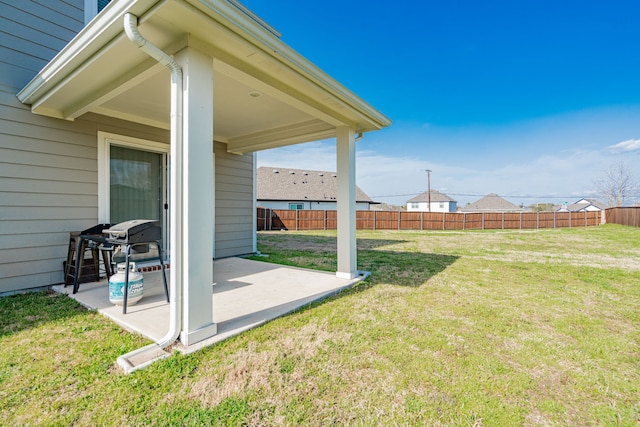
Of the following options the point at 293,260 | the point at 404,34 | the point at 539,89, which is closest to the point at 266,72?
the point at 293,260

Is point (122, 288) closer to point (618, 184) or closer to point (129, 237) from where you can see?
point (129, 237)

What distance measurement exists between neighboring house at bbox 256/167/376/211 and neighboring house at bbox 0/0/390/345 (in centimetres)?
1611

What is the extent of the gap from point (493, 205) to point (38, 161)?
146 feet

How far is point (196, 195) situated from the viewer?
219 centimetres

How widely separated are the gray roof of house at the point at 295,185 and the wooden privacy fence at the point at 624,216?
17044 mm

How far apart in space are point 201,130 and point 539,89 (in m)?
14.8

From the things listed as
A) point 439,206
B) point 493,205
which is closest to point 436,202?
point 439,206

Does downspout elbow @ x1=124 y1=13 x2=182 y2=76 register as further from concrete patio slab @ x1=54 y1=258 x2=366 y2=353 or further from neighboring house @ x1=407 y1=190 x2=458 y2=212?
neighboring house @ x1=407 y1=190 x2=458 y2=212

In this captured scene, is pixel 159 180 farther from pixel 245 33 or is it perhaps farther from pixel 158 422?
pixel 158 422

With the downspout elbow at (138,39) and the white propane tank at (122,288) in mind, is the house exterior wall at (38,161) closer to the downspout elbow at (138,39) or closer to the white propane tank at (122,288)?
the white propane tank at (122,288)

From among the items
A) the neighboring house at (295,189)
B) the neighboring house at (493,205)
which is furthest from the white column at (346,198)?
the neighboring house at (493,205)

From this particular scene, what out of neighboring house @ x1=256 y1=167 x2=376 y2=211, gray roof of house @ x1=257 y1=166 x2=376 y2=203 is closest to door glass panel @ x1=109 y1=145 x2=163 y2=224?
neighboring house @ x1=256 y1=167 x2=376 y2=211

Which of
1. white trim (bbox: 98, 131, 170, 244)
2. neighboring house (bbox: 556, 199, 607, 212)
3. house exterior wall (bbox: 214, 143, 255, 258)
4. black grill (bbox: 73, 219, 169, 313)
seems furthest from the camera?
neighboring house (bbox: 556, 199, 607, 212)

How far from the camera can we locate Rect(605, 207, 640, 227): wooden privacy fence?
1633cm
